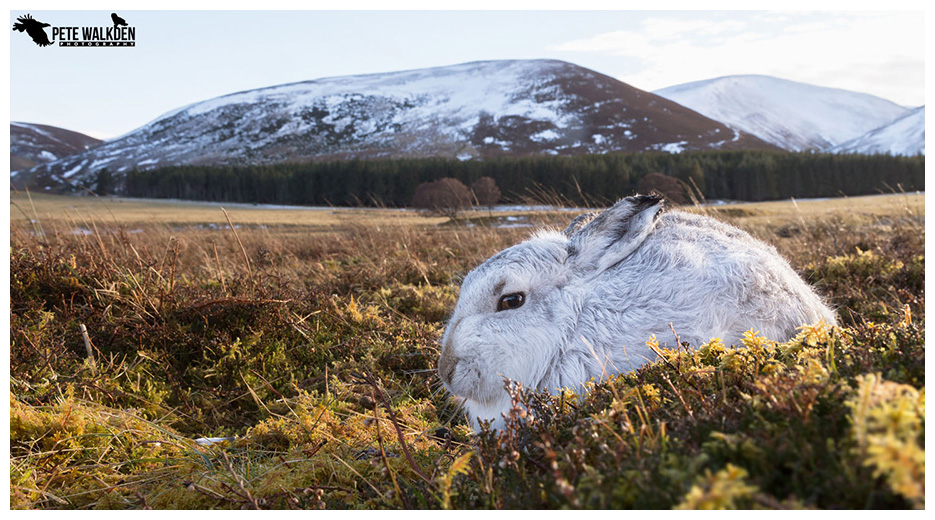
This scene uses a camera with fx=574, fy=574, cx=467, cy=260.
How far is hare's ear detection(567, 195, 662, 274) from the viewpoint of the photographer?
396 centimetres

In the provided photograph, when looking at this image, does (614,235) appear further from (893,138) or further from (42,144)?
(42,144)

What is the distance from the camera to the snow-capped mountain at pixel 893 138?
11265 cm

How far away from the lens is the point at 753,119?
163250 mm

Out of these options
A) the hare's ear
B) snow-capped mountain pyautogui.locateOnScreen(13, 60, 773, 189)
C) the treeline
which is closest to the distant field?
the hare's ear

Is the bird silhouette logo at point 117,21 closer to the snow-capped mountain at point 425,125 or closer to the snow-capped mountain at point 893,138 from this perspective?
the snow-capped mountain at point 425,125

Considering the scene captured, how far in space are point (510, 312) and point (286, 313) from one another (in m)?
3.08

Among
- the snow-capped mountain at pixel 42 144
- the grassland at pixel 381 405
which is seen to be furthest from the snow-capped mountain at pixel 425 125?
the grassland at pixel 381 405

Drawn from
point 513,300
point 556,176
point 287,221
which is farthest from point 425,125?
point 513,300

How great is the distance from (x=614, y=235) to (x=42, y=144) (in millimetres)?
198984

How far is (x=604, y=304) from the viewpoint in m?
3.78

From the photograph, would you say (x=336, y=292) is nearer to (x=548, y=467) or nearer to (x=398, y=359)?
(x=398, y=359)

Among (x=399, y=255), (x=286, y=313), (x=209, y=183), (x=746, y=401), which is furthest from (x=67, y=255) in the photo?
(x=209, y=183)

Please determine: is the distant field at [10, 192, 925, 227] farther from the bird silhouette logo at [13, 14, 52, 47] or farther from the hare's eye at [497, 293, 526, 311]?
the hare's eye at [497, 293, 526, 311]

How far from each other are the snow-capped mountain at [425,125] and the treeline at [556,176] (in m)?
44.3
